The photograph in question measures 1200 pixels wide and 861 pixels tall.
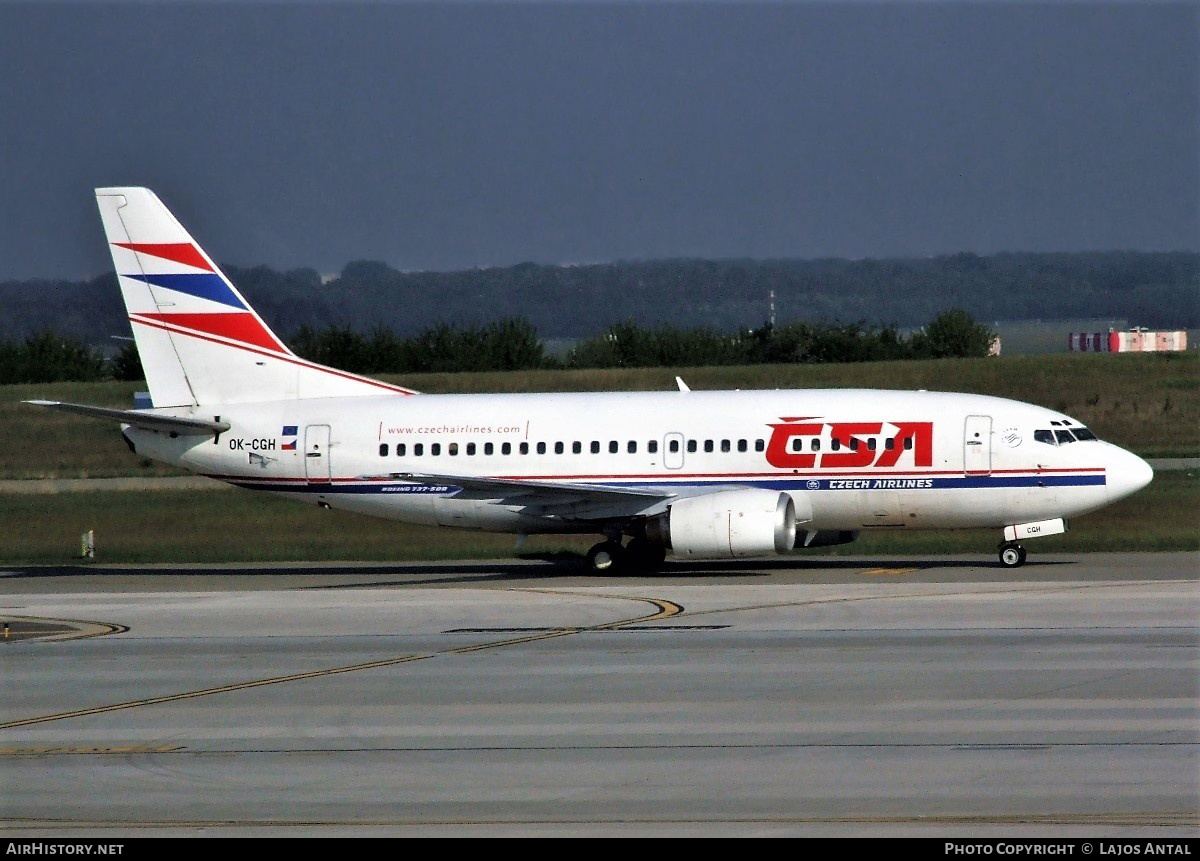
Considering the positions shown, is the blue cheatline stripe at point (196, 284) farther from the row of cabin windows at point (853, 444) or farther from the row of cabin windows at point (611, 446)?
the row of cabin windows at point (853, 444)

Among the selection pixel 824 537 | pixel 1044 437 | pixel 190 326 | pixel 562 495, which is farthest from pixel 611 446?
pixel 190 326

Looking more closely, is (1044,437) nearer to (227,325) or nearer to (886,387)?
(227,325)

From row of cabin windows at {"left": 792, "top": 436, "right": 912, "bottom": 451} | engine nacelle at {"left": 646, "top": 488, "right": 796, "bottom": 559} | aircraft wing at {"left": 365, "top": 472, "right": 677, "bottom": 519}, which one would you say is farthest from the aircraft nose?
aircraft wing at {"left": 365, "top": 472, "right": 677, "bottom": 519}

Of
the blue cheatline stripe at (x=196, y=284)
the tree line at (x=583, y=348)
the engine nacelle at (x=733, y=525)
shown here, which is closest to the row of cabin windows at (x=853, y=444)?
the engine nacelle at (x=733, y=525)

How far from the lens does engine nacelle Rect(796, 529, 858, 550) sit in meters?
34.7

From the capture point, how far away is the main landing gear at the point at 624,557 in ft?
112

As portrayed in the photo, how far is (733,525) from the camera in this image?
31375 millimetres

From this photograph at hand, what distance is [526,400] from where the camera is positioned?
35500mm

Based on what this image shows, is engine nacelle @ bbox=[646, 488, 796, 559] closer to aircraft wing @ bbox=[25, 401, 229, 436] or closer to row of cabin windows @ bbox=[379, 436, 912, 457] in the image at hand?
row of cabin windows @ bbox=[379, 436, 912, 457]

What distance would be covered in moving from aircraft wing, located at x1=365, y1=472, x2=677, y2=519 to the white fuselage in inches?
5.1

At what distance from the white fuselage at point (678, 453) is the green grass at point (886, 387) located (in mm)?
18704

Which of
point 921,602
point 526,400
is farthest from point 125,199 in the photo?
point 921,602
